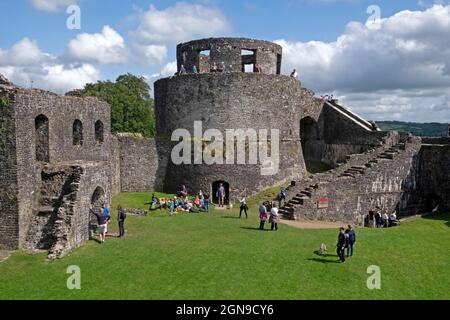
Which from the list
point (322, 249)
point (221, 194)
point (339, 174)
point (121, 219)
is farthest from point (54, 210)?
point (339, 174)

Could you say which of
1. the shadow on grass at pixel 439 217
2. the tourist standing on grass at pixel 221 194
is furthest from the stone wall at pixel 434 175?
the tourist standing on grass at pixel 221 194

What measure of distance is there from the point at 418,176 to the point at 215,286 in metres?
22.3

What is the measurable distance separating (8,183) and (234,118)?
15.9 meters

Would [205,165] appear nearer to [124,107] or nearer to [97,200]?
[97,200]

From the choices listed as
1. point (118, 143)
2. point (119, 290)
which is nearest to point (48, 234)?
point (119, 290)

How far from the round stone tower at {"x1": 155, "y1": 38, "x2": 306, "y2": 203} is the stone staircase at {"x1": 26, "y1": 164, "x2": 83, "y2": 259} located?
12003mm

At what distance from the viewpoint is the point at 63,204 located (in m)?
18.3

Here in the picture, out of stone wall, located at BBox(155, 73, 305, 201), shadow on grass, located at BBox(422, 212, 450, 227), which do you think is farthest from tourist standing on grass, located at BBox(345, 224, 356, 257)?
stone wall, located at BBox(155, 73, 305, 201)

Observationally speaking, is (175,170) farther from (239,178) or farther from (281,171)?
(281,171)

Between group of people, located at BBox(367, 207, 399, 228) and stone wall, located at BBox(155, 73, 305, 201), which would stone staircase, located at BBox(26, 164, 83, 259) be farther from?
group of people, located at BBox(367, 207, 399, 228)

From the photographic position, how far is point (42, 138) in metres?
21.3

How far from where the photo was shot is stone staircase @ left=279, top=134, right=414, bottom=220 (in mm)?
24984

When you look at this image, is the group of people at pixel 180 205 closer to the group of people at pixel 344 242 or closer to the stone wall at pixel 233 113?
the stone wall at pixel 233 113

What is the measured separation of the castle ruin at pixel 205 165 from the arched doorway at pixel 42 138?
48 mm
